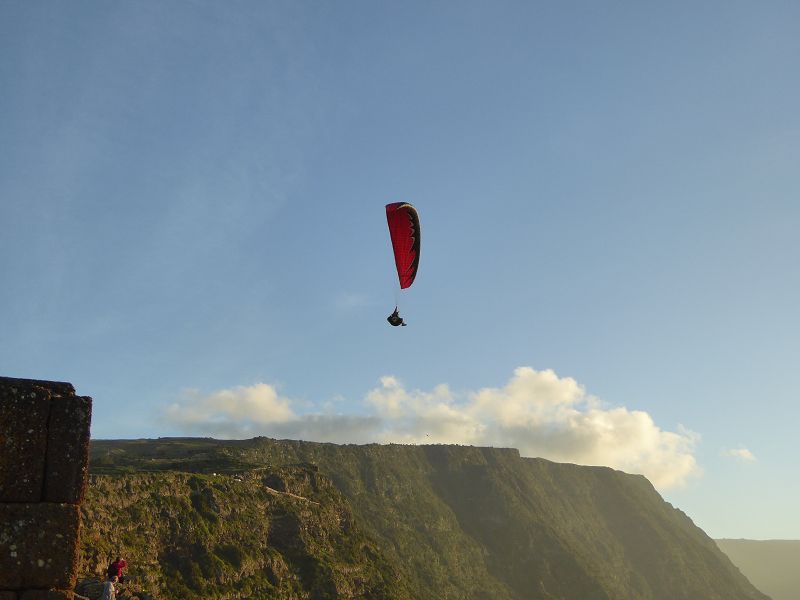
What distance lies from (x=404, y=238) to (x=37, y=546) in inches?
838

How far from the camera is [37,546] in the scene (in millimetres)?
7062

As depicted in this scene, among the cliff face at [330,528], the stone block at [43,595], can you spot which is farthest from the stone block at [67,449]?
the cliff face at [330,528]

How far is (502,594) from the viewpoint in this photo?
5773 inches

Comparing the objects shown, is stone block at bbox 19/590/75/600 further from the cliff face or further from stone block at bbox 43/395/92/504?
the cliff face

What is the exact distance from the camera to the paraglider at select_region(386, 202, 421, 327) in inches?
1065

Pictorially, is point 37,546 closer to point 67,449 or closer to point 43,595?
point 43,595

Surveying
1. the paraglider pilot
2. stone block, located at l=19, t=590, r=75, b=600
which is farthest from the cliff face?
stone block, located at l=19, t=590, r=75, b=600

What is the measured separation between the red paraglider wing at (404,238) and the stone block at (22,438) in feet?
67.1

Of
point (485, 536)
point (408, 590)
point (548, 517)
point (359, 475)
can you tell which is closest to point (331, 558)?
point (408, 590)

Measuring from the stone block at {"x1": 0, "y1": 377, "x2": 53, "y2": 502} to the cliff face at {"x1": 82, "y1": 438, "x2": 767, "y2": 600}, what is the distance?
144 ft

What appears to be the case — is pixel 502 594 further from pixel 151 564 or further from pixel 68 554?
pixel 68 554

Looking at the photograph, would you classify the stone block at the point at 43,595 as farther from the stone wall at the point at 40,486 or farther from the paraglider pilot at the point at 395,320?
the paraglider pilot at the point at 395,320

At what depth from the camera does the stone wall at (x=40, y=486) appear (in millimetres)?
6957

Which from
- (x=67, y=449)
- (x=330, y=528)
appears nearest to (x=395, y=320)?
(x=67, y=449)
